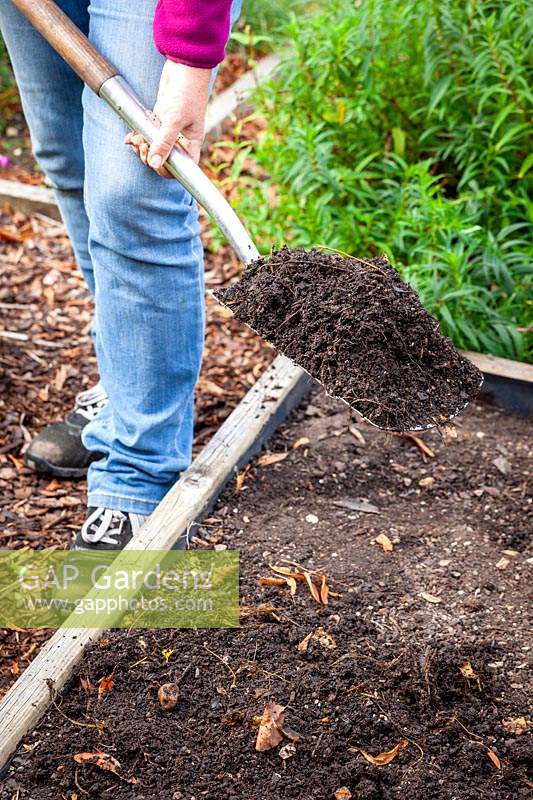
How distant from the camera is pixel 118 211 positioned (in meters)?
2.15

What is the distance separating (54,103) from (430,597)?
5.28 ft

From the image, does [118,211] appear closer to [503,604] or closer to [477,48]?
[503,604]

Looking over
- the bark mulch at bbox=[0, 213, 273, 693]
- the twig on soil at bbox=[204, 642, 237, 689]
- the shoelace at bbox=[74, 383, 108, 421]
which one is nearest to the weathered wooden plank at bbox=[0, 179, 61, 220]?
the bark mulch at bbox=[0, 213, 273, 693]

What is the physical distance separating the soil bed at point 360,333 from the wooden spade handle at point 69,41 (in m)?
0.54

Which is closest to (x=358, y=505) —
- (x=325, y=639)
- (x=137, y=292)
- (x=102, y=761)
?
(x=325, y=639)

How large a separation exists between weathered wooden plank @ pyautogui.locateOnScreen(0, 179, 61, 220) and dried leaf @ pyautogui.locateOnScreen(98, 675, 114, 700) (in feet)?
8.49

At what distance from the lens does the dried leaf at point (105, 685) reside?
2.15 metres

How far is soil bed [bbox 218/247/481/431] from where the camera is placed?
2057 millimetres

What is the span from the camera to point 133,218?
217 centimetres

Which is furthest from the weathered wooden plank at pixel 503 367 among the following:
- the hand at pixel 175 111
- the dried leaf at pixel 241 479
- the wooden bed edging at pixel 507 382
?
the hand at pixel 175 111

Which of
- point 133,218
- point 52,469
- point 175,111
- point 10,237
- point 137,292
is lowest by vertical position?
point 52,469

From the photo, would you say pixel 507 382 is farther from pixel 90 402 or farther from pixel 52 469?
pixel 52 469

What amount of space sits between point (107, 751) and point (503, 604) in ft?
3.39

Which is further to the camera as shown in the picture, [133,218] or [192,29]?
[133,218]
